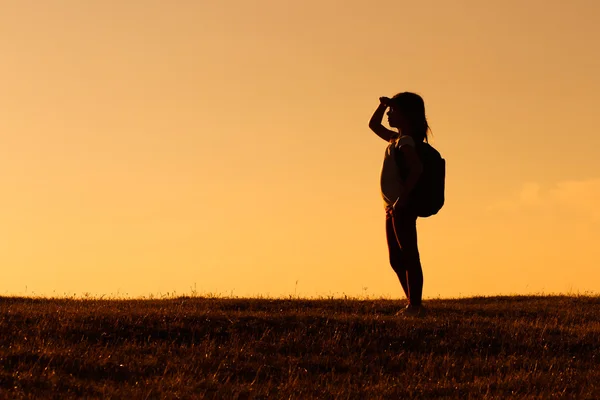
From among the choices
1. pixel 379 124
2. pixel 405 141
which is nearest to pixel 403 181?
pixel 405 141

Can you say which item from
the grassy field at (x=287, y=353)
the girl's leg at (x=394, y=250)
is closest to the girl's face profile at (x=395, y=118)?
the girl's leg at (x=394, y=250)

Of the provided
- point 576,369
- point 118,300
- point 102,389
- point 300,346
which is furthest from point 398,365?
point 118,300

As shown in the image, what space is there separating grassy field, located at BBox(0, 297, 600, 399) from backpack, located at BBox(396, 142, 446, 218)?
1.68 meters

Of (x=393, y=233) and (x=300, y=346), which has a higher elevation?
(x=393, y=233)

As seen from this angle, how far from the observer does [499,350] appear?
13.5 metres

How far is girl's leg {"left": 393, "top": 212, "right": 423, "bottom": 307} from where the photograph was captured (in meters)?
14.2

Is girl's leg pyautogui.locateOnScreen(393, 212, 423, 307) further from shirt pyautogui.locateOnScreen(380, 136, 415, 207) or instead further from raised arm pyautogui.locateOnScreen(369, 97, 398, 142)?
Answer: raised arm pyautogui.locateOnScreen(369, 97, 398, 142)

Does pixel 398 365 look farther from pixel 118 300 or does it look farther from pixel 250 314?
pixel 118 300

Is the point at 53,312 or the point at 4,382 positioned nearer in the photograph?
the point at 4,382

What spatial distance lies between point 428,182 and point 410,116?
1046 millimetres

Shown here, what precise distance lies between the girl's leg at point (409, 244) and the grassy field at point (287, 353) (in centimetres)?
66

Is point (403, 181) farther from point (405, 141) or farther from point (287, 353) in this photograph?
point (287, 353)

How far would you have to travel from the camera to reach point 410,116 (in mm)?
14383

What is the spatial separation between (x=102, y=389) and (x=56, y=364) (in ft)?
4.35
